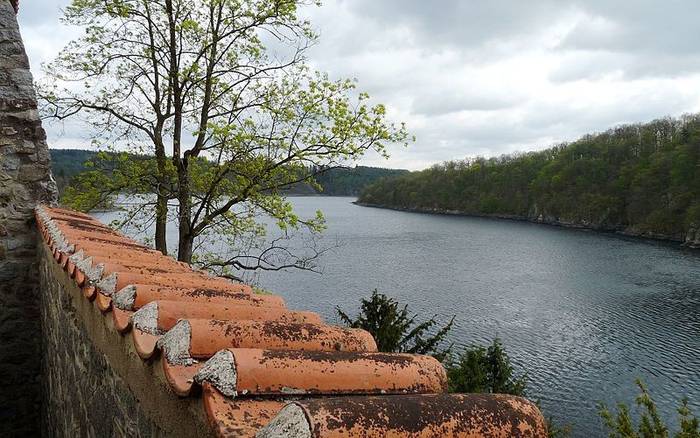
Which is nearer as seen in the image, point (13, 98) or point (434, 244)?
point (13, 98)

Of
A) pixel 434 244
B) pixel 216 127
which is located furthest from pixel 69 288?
pixel 434 244

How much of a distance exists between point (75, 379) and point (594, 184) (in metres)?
81.5

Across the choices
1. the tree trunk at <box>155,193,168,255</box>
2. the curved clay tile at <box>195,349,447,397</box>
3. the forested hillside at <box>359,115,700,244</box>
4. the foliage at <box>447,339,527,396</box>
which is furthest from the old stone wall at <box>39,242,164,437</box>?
the forested hillside at <box>359,115,700,244</box>

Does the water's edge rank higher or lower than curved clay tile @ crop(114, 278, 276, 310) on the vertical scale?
lower

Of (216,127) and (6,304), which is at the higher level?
(216,127)

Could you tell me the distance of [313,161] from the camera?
10.6 m

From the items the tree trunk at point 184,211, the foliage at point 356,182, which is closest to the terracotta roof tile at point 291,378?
the tree trunk at point 184,211

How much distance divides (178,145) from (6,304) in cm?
655

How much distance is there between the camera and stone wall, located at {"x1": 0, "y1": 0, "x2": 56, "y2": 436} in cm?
479

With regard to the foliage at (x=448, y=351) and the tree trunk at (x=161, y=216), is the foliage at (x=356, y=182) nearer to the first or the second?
the foliage at (x=448, y=351)

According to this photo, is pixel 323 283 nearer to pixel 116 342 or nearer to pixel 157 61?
pixel 157 61

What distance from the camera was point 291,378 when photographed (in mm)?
1422

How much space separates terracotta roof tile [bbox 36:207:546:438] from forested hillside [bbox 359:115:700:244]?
61033 millimetres

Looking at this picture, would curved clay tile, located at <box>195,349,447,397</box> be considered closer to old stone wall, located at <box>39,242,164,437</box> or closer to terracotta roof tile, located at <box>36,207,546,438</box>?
terracotta roof tile, located at <box>36,207,546,438</box>
